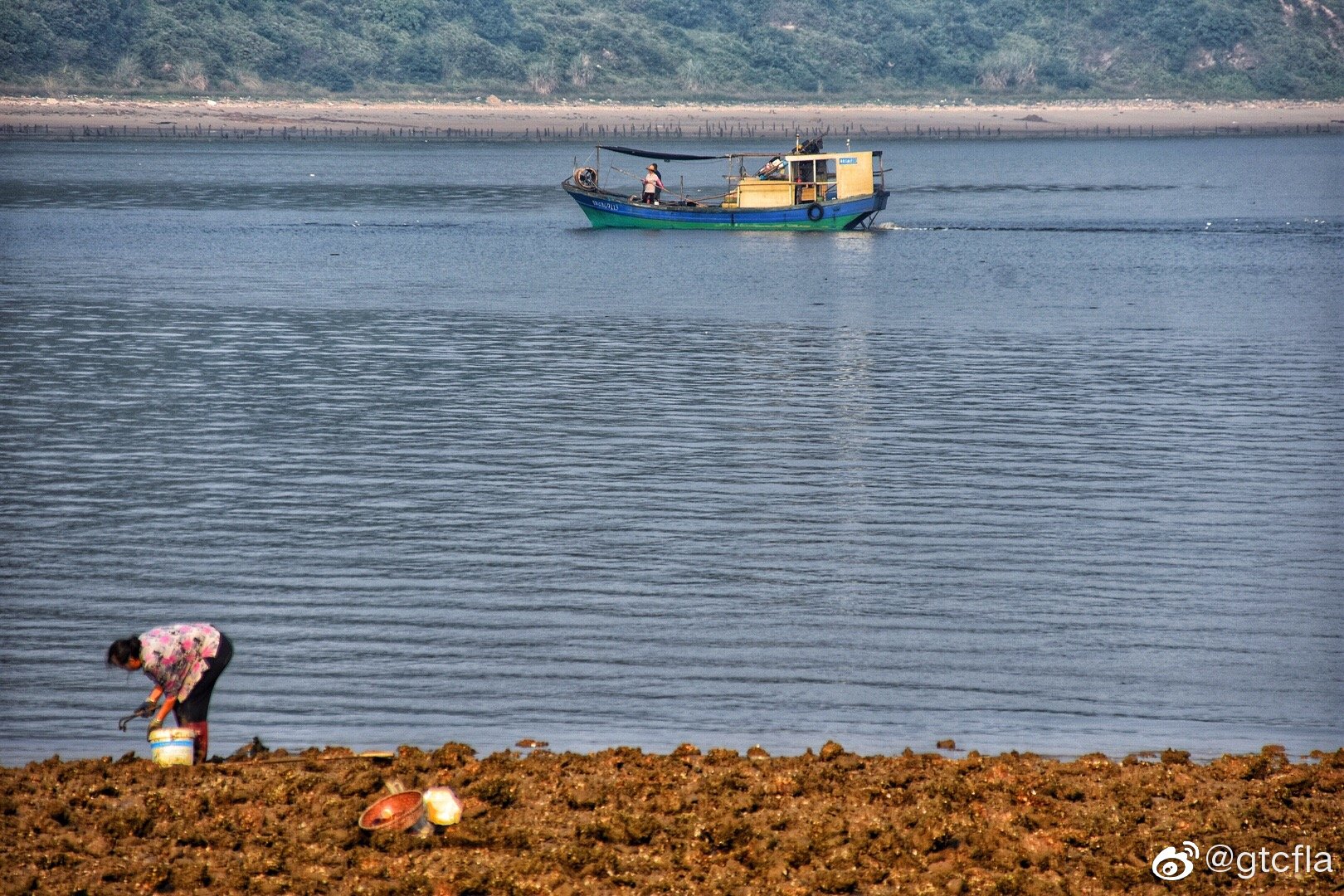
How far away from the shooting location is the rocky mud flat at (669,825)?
26.5ft

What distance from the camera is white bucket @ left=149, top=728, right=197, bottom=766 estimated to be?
9664mm

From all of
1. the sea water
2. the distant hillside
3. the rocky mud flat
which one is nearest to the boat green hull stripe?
the sea water

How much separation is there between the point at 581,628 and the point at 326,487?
5789 mm

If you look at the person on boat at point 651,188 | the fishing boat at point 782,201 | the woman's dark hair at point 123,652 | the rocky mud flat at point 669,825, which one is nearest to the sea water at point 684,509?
the rocky mud flat at point 669,825

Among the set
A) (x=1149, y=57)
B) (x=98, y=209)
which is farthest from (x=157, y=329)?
(x=1149, y=57)

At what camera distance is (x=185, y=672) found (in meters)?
9.80

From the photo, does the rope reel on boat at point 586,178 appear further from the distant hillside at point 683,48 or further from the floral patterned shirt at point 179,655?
the distant hillside at point 683,48

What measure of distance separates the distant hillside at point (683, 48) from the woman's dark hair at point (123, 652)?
126 metres

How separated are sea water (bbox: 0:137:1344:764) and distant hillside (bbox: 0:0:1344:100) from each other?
95.1 meters

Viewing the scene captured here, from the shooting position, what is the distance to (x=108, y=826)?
8.63 metres

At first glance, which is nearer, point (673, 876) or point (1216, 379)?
point (673, 876)

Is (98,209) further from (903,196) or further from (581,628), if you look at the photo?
(581,628)

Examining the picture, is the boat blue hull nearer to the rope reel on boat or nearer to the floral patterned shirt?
the rope reel on boat

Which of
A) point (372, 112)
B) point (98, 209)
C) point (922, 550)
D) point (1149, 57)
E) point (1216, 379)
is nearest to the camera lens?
point (922, 550)
